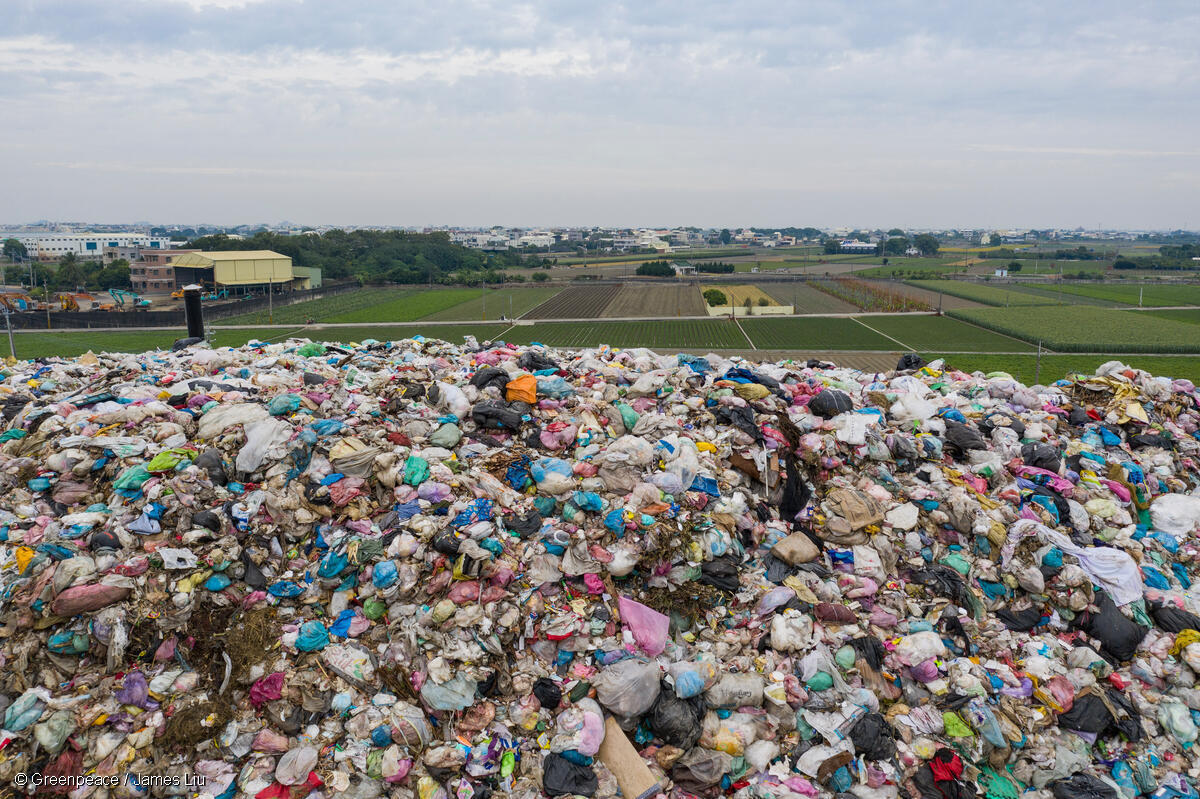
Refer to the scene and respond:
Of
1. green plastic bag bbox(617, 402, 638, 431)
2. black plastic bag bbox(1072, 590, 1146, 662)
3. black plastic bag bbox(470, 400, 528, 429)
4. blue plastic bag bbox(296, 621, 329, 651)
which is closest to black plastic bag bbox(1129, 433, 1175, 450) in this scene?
black plastic bag bbox(1072, 590, 1146, 662)

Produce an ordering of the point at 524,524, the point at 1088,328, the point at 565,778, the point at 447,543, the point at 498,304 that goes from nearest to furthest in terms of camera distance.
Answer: the point at 565,778
the point at 447,543
the point at 524,524
the point at 1088,328
the point at 498,304

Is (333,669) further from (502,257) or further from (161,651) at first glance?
(502,257)

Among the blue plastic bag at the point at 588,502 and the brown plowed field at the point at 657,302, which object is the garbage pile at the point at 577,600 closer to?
the blue plastic bag at the point at 588,502

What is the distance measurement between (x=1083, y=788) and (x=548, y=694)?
3.65m

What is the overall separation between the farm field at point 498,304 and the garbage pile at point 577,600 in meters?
35.4

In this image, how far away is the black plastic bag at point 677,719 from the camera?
15.6 feet

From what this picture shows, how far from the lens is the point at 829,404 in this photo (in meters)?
7.93

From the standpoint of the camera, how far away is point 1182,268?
74.1 meters

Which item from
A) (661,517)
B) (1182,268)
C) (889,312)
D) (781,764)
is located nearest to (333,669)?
(661,517)

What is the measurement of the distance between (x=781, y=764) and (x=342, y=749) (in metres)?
2.96

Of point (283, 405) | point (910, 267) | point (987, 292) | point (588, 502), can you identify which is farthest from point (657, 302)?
point (588, 502)

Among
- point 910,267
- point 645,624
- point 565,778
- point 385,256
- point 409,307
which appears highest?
point 385,256

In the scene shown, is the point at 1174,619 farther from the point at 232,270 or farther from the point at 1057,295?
the point at 1057,295

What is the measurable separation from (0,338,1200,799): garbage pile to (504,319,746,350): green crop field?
2435 cm
